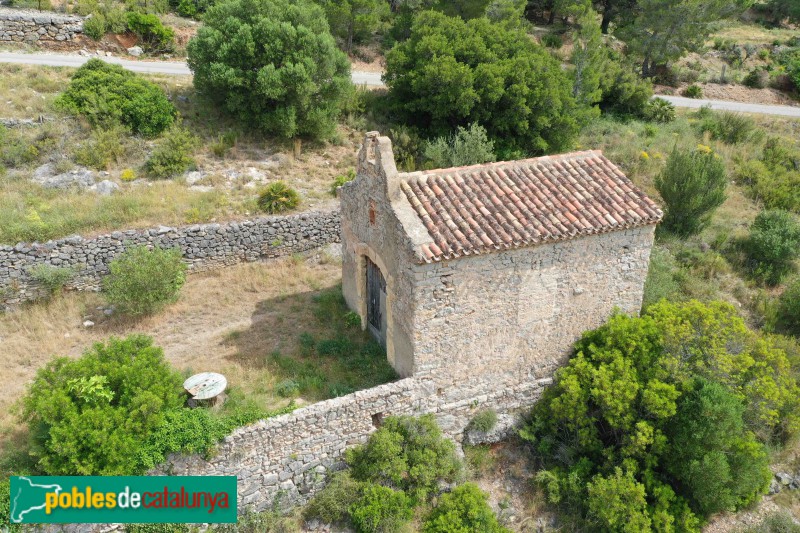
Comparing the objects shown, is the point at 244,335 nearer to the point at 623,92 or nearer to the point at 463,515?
the point at 463,515

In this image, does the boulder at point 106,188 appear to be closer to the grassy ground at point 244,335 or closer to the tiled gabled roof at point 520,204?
the grassy ground at point 244,335

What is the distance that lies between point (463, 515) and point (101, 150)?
16.2 m

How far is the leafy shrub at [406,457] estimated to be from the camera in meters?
10.7

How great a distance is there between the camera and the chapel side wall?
11148mm

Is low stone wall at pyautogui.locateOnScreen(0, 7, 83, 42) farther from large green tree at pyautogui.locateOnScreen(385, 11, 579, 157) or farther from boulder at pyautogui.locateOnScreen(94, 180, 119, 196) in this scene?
large green tree at pyautogui.locateOnScreen(385, 11, 579, 157)

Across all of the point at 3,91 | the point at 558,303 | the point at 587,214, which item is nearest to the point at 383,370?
the point at 558,303

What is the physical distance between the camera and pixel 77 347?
14156mm

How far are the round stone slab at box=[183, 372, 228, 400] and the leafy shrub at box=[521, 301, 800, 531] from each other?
6.22m

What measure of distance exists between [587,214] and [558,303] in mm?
1858

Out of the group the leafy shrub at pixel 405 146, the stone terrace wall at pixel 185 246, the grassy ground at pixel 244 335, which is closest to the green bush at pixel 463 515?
the grassy ground at pixel 244 335

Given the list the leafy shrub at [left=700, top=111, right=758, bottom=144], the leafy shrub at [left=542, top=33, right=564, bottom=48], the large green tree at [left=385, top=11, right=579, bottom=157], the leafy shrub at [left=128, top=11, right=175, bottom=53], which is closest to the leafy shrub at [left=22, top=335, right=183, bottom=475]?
the large green tree at [left=385, top=11, right=579, bottom=157]

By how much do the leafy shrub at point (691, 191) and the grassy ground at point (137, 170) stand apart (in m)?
11.1

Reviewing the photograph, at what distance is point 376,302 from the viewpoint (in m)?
13.7

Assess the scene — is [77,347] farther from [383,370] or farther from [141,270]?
[383,370]
